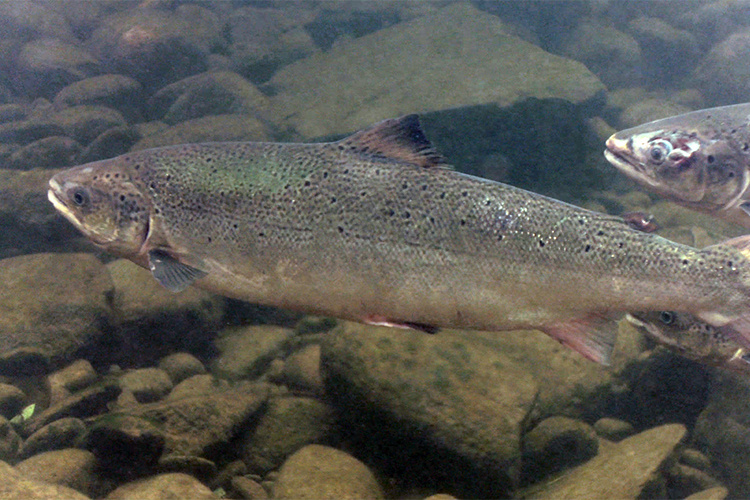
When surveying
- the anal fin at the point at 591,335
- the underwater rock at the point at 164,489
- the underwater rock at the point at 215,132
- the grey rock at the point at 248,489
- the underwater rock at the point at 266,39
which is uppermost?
the anal fin at the point at 591,335

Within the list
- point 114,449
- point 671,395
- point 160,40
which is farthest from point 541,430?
point 160,40

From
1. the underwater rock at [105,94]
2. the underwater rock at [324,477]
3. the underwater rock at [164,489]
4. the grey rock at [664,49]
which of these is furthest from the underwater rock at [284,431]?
the grey rock at [664,49]

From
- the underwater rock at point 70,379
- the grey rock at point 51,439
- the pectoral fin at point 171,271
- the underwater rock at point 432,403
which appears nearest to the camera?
the pectoral fin at point 171,271

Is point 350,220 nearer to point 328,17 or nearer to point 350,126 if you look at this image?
point 350,126

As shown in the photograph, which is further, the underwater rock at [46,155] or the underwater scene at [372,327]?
the underwater rock at [46,155]

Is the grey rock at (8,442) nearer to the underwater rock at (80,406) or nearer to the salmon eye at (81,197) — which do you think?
the underwater rock at (80,406)

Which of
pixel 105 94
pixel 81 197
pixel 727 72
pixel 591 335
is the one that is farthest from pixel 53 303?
pixel 727 72

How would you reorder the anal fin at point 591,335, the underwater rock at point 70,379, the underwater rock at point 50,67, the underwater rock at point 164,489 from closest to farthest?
the anal fin at point 591,335 → the underwater rock at point 164,489 → the underwater rock at point 70,379 → the underwater rock at point 50,67
